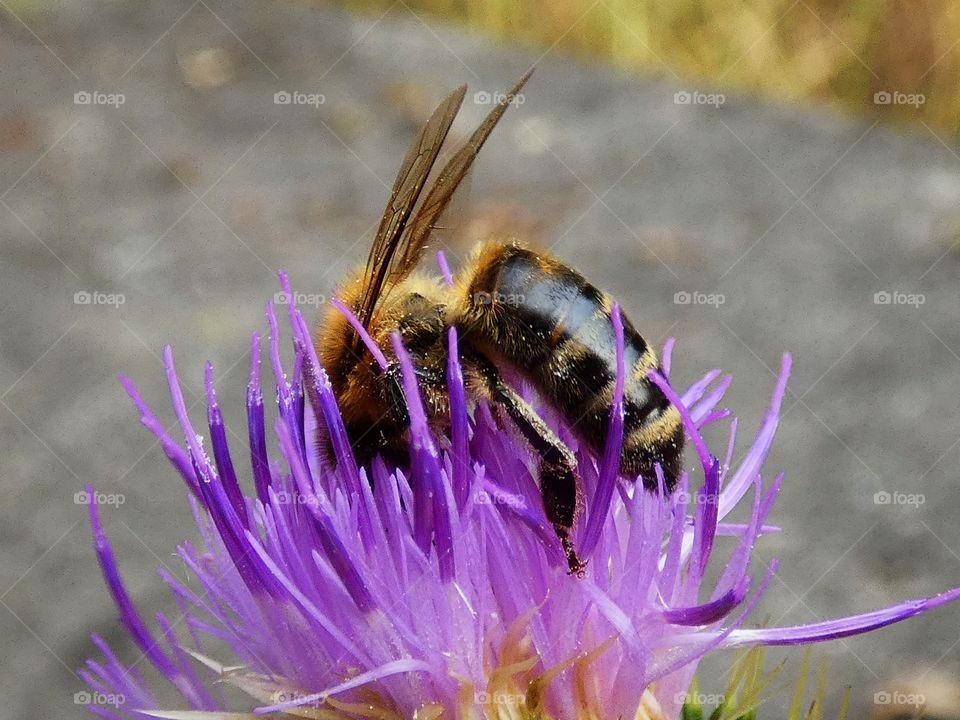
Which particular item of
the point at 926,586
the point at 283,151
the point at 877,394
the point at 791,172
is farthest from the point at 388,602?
the point at 283,151

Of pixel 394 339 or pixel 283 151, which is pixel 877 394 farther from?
pixel 283 151

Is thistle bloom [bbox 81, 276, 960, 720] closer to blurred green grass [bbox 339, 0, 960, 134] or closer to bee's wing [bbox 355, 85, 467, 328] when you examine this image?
bee's wing [bbox 355, 85, 467, 328]

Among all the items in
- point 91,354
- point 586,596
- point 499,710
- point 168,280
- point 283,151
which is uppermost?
point 283,151

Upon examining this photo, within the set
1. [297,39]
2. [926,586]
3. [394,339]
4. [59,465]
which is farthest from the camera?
[297,39]

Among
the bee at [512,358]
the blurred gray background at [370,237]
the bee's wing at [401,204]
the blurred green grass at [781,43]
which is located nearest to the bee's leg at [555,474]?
the bee at [512,358]

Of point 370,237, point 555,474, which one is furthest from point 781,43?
point 555,474

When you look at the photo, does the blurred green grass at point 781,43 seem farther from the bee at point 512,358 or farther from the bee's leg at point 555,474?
the bee's leg at point 555,474
